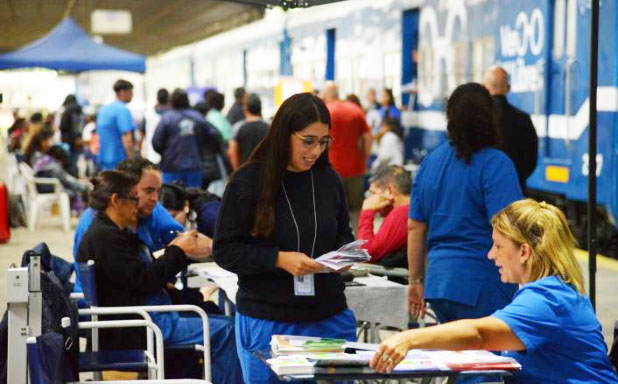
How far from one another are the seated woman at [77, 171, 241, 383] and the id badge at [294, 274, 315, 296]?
1375 mm

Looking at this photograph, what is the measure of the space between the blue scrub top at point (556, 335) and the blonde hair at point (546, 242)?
0.04 meters

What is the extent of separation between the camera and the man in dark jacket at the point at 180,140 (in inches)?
469

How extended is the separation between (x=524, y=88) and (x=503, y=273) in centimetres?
800

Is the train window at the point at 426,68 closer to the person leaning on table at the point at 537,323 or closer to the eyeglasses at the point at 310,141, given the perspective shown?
the eyeglasses at the point at 310,141

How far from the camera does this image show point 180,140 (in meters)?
11.8

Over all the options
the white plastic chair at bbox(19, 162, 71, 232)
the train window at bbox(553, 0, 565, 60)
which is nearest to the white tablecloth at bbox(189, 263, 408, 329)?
the train window at bbox(553, 0, 565, 60)

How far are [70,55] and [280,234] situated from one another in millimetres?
11454

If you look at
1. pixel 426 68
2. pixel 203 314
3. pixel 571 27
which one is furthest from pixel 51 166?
pixel 203 314

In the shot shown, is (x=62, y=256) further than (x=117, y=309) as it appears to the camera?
Yes

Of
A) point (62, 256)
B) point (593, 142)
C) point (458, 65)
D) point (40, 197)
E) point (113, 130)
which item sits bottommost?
point (62, 256)

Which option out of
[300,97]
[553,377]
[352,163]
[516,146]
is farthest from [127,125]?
[553,377]

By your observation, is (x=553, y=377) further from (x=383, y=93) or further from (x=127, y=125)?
(x=383, y=93)

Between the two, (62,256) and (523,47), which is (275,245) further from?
(62,256)

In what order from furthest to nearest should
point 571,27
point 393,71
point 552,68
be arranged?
point 393,71 → point 552,68 → point 571,27
